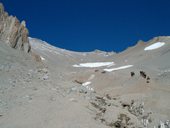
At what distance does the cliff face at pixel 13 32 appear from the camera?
2383cm

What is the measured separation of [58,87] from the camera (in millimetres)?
16219

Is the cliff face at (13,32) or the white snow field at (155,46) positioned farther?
the white snow field at (155,46)

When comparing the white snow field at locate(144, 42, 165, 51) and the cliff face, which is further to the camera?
the white snow field at locate(144, 42, 165, 51)

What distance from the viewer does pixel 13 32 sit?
24.5 m

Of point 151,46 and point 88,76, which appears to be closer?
point 88,76

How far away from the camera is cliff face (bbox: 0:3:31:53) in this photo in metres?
23.8

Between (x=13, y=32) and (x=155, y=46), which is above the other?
(x=155, y=46)

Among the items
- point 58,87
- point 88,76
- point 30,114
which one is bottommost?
point 30,114

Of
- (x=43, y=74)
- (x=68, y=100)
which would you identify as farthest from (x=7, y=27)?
(x=68, y=100)

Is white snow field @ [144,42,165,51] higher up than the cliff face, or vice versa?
white snow field @ [144,42,165,51]

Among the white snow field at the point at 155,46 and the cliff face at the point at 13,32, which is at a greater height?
the white snow field at the point at 155,46

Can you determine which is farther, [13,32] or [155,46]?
[155,46]

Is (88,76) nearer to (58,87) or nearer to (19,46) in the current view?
(19,46)

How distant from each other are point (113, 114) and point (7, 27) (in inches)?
546
